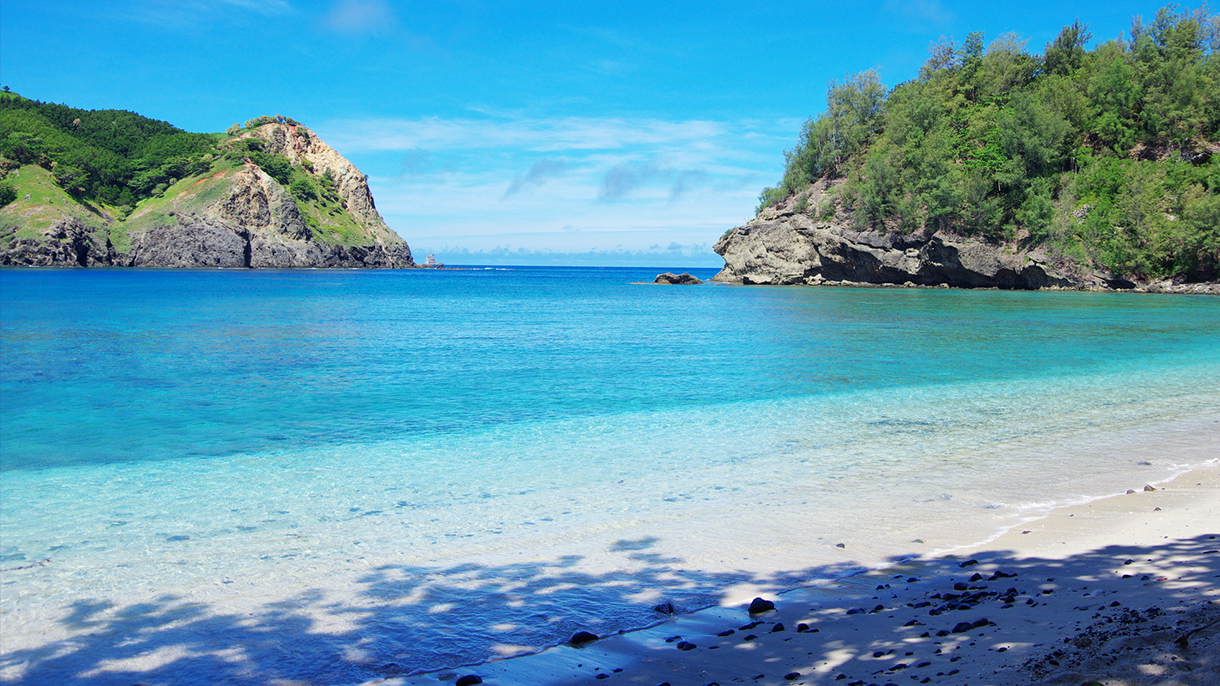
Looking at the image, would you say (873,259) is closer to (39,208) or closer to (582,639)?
(582,639)

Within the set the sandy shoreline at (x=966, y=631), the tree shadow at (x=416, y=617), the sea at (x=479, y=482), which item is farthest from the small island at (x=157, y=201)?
the sandy shoreline at (x=966, y=631)

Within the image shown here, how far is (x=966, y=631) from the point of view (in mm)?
4527

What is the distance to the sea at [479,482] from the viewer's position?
17.8ft

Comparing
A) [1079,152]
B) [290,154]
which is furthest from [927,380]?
[290,154]

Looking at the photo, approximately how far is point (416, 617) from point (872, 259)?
77787 mm

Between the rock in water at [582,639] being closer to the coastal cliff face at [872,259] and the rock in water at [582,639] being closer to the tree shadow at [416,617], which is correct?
the tree shadow at [416,617]

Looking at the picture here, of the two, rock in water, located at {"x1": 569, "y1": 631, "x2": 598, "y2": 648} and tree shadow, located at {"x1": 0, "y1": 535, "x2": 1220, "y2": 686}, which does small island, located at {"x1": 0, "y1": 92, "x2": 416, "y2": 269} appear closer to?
tree shadow, located at {"x1": 0, "y1": 535, "x2": 1220, "y2": 686}

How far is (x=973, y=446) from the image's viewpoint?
38.1 ft

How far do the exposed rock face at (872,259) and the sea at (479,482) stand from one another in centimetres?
4807

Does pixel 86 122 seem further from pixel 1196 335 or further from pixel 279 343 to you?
pixel 1196 335

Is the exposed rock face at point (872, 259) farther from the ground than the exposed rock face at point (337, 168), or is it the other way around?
the exposed rock face at point (337, 168)

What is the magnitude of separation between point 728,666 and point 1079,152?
279ft

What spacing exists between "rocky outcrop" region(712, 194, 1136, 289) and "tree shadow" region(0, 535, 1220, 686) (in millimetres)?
71346

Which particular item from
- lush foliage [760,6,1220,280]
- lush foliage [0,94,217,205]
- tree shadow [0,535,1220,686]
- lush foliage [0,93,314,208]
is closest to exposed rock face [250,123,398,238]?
lush foliage [0,93,314,208]
